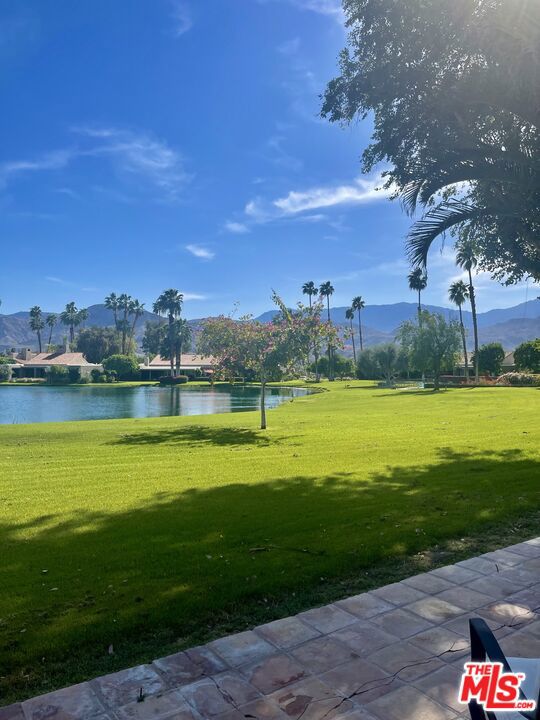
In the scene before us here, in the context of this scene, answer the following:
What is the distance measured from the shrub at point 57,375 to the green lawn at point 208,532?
7490 cm

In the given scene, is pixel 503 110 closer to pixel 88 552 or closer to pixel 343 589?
pixel 343 589

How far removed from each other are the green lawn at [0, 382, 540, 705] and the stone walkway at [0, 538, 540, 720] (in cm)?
28

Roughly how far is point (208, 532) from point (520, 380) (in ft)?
156

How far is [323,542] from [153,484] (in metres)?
4.61

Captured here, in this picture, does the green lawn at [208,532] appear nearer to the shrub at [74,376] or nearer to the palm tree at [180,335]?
the shrub at [74,376]

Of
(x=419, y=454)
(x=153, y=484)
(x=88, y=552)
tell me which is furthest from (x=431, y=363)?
(x=88, y=552)

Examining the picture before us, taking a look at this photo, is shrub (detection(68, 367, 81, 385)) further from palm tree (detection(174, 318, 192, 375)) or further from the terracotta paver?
the terracotta paver

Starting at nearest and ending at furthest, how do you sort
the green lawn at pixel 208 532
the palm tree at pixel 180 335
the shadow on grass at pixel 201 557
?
the shadow on grass at pixel 201 557
the green lawn at pixel 208 532
the palm tree at pixel 180 335

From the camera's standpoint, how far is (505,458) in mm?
10641

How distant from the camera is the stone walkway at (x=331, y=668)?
2.76 m

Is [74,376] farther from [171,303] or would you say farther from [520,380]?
[520,380]

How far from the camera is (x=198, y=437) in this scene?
17.1m

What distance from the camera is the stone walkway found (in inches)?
109

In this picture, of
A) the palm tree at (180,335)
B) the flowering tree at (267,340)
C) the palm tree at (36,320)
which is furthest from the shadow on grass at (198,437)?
the palm tree at (36,320)
